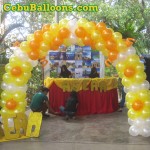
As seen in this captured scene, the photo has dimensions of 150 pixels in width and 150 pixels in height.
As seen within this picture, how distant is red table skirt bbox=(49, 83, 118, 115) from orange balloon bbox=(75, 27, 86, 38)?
10.0 feet

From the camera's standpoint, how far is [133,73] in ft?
21.5

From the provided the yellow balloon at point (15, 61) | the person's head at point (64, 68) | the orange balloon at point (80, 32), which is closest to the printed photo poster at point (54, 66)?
the person's head at point (64, 68)

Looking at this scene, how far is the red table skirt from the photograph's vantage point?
9453 mm

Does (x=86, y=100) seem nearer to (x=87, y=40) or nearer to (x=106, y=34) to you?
(x=87, y=40)

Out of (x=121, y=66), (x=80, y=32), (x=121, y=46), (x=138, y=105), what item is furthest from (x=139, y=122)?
(x=80, y=32)

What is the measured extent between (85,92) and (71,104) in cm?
97

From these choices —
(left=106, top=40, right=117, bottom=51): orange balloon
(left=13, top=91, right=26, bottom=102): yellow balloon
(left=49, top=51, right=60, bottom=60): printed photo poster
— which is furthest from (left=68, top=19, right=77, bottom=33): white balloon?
(left=49, top=51, right=60, bottom=60): printed photo poster

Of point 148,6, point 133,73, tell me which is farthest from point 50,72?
point 148,6

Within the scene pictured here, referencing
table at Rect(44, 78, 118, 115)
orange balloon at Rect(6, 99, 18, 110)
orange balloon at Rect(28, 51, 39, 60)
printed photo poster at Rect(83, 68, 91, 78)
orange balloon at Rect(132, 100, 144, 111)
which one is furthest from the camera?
printed photo poster at Rect(83, 68, 91, 78)

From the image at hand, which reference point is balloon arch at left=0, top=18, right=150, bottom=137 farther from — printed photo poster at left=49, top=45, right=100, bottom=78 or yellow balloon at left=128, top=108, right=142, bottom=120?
printed photo poster at left=49, top=45, right=100, bottom=78

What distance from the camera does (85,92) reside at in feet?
30.9

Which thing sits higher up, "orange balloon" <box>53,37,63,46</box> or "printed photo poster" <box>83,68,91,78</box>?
"orange balloon" <box>53,37,63,46</box>

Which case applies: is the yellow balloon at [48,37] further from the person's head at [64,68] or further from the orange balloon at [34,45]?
the person's head at [64,68]

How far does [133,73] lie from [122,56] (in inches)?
18.6
